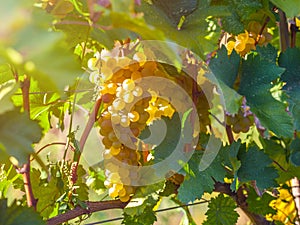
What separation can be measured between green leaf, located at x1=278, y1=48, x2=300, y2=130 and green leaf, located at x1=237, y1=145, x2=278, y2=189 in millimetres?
70

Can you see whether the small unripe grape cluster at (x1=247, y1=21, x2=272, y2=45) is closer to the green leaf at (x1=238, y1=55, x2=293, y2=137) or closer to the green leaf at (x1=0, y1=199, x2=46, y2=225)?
the green leaf at (x1=238, y1=55, x2=293, y2=137)

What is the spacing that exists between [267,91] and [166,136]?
0.12 m

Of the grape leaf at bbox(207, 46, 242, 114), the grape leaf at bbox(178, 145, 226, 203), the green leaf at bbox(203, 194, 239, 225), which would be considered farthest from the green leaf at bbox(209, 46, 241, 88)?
the green leaf at bbox(203, 194, 239, 225)

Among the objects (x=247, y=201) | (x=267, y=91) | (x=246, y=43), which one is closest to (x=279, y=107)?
(x=267, y=91)

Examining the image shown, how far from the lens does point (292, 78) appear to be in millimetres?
619

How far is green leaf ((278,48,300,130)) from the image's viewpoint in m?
0.59

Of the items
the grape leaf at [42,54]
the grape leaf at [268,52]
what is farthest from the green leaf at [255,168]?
the grape leaf at [42,54]

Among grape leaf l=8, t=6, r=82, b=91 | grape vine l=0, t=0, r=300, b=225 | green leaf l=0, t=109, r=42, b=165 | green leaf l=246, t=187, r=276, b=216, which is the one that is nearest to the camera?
grape leaf l=8, t=6, r=82, b=91

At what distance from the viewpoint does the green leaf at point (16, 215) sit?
14.3 inches

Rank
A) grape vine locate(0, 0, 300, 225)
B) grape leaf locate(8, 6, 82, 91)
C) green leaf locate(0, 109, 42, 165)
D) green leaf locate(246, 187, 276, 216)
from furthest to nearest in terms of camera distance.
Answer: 1. green leaf locate(246, 187, 276, 216)
2. grape vine locate(0, 0, 300, 225)
3. green leaf locate(0, 109, 42, 165)
4. grape leaf locate(8, 6, 82, 91)

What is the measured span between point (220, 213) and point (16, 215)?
38 centimetres

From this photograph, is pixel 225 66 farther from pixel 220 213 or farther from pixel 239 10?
pixel 220 213

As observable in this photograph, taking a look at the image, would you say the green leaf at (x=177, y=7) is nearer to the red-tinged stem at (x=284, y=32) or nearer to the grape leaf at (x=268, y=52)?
the grape leaf at (x=268, y=52)

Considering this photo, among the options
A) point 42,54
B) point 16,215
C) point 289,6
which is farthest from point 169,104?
point 42,54
